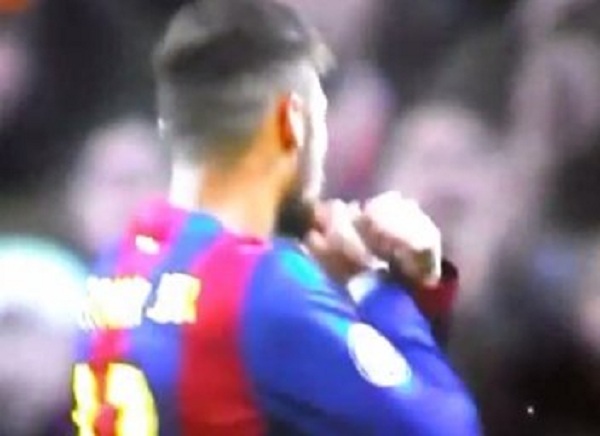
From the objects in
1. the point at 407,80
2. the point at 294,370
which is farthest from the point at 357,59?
the point at 294,370

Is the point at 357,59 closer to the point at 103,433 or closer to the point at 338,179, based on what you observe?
the point at 338,179

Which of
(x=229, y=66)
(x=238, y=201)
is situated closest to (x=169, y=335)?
(x=238, y=201)

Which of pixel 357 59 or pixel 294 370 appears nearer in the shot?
pixel 294 370

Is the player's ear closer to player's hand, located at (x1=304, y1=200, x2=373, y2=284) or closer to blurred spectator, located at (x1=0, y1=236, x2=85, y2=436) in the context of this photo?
player's hand, located at (x1=304, y1=200, x2=373, y2=284)

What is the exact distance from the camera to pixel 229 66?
1.42m

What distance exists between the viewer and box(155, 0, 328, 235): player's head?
1414 millimetres

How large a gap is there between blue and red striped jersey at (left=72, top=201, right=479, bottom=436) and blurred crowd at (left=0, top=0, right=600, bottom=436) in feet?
0.19

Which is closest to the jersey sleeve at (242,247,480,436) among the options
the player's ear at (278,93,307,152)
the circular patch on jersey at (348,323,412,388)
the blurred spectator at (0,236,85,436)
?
the circular patch on jersey at (348,323,412,388)

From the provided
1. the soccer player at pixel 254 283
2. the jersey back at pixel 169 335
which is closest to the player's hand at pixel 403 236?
the soccer player at pixel 254 283

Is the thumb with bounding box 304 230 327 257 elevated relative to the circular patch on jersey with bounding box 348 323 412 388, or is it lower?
elevated

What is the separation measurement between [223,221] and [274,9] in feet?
0.65

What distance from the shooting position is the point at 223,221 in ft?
4.66

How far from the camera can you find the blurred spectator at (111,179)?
58.4 inches

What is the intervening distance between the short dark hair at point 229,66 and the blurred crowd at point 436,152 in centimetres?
3
